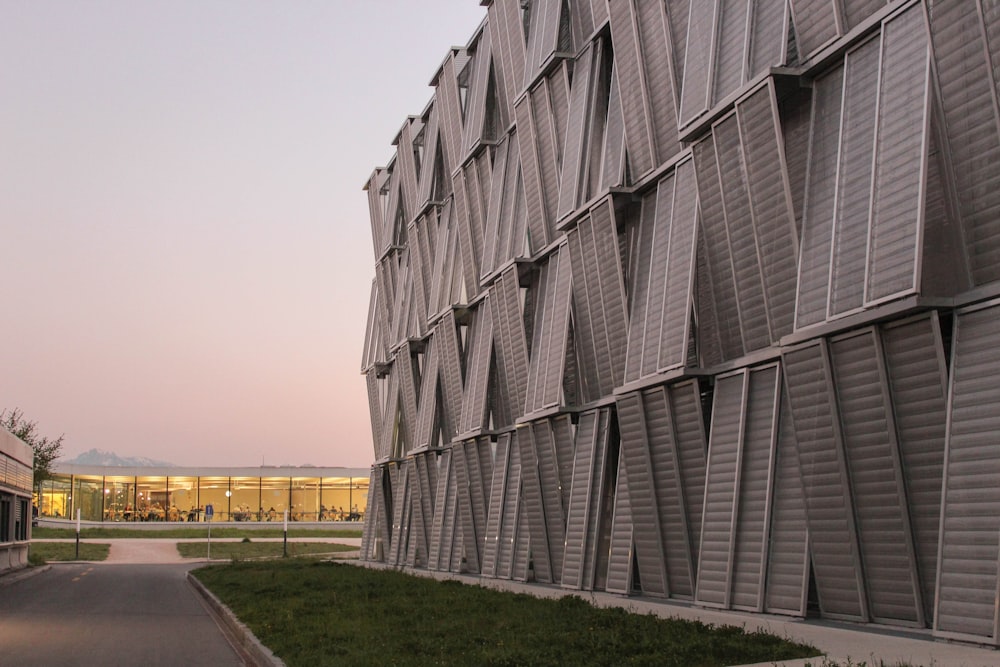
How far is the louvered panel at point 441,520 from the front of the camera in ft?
124

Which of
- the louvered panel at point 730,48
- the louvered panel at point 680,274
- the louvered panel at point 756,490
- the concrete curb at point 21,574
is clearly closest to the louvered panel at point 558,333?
the louvered panel at point 680,274

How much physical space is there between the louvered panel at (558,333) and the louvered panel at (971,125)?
12.9 meters

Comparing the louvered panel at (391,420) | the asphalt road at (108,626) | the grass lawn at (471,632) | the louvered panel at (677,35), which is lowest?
the asphalt road at (108,626)

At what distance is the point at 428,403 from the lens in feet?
134

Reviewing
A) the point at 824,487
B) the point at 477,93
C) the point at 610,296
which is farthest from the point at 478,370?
the point at 824,487

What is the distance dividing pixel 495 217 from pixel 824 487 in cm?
1887

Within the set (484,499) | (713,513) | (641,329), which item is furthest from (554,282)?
(713,513)

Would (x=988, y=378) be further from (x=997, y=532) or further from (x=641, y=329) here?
(x=641, y=329)

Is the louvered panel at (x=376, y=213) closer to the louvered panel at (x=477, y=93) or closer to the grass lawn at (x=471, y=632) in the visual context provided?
the louvered panel at (x=477, y=93)

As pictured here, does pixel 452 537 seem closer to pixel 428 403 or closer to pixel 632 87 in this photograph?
pixel 428 403

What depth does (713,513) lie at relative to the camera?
1827cm

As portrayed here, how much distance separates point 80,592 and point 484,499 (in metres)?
12.2

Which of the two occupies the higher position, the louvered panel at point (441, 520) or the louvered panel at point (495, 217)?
the louvered panel at point (495, 217)

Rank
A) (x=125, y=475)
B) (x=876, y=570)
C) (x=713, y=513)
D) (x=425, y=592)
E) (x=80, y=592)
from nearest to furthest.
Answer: (x=876, y=570), (x=713, y=513), (x=425, y=592), (x=80, y=592), (x=125, y=475)
